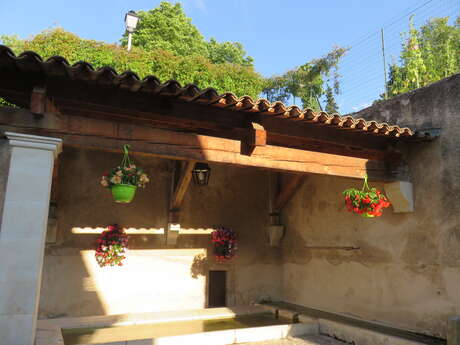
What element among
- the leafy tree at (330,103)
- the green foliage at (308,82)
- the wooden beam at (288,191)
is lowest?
the wooden beam at (288,191)

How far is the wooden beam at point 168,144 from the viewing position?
3750mm

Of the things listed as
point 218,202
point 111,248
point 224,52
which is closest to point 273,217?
point 218,202

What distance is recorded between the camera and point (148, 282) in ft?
24.7

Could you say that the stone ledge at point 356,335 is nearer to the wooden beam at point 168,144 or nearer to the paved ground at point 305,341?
the paved ground at point 305,341

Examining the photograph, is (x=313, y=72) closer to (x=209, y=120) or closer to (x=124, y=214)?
(x=124, y=214)

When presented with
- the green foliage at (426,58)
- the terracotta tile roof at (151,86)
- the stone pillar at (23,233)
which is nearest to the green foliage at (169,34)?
the green foliage at (426,58)

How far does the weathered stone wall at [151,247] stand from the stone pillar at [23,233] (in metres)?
3.67

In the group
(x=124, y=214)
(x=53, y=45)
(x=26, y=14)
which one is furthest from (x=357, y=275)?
(x=26, y=14)

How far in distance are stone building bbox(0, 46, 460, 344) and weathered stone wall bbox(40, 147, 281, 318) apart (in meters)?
0.02

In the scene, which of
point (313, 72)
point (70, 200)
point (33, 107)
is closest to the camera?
point (33, 107)

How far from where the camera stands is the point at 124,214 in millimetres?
7531

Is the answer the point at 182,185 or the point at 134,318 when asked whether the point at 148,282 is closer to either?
the point at 134,318

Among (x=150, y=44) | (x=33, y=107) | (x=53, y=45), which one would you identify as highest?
(x=150, y=44)

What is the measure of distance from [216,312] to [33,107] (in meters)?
5.18
